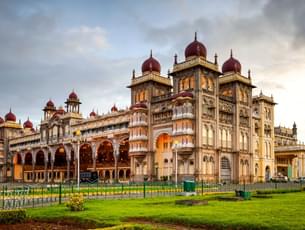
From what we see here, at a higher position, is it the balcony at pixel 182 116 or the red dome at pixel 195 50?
the red dome at pixel 195 50

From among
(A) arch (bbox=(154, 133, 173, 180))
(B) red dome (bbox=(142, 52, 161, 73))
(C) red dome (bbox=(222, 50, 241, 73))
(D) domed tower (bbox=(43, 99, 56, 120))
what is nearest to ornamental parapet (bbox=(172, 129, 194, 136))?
(A) arch (bbox=(154, 133, 173, 180))

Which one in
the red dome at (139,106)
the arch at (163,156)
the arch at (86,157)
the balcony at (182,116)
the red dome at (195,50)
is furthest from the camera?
the arch at (86,157)

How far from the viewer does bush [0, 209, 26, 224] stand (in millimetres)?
16766

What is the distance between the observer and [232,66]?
2761 inches

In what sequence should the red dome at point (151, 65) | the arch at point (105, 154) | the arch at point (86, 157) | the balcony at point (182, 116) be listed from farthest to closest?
the arch at point (86, 157) < the arch at point (105, 154) < the red dome at point (151, 65) < the balcony at point (182, 116)

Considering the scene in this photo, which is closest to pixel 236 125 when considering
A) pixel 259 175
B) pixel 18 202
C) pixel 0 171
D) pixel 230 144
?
pixel 230 144

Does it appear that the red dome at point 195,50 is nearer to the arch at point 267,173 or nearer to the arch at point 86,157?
the arch at point 267,173

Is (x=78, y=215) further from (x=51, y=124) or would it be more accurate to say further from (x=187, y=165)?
(x=51, y=124)

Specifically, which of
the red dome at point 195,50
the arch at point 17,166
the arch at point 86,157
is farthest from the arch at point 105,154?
the red dome at point 195,50

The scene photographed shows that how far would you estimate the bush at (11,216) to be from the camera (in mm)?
16766

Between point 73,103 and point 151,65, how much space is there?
1351 inches

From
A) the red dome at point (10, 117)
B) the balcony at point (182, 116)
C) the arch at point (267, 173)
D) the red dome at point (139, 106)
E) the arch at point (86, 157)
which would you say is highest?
the red dome at point (10, 117)

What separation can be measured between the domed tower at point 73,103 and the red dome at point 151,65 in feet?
105

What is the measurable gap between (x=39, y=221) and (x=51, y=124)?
81.6 metres
